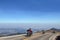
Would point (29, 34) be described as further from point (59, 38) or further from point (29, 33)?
point (59, 38)

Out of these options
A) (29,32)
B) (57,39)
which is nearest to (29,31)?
(29,32)

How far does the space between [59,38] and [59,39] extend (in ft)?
2.40

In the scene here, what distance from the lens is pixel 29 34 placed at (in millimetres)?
50875

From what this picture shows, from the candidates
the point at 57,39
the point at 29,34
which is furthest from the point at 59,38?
the point at 29,34

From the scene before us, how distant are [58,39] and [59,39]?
30 cm

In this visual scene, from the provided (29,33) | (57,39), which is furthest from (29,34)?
(57,39)

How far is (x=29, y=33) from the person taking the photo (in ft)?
167

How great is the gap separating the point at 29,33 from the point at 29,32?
0.30m

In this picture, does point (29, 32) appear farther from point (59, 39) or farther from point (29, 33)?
point (59, 39)

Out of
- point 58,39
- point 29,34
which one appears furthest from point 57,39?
point 29,34

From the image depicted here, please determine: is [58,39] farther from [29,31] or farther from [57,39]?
[29,31]

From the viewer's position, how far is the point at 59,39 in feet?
165

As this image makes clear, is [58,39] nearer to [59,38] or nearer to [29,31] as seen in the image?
[59,38]

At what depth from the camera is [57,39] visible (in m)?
50.7
